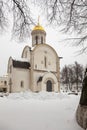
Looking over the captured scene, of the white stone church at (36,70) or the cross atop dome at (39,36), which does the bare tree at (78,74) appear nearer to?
the white stone church at (36,70)

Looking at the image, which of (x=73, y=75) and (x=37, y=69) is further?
(x=73, y=75)

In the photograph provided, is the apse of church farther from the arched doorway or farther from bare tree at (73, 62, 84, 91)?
bare tree at (73, 62, 84, 91)

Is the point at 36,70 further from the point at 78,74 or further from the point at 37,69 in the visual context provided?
the point at 78,74

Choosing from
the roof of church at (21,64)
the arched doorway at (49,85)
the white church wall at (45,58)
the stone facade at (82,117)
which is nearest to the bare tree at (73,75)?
the white church wall at (45,58)

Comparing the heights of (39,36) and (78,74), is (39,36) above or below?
above

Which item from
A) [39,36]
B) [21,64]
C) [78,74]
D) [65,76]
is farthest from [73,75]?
[21,64]

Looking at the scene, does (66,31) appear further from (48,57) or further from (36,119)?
(48,57)

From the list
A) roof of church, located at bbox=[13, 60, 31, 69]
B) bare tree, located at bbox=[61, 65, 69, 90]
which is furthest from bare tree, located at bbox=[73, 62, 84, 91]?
roof of church, located at bbox=[13, 60, 31, 69]

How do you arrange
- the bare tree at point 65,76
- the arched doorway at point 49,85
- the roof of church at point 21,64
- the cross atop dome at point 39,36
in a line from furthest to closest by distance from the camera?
the bare tree at point 65,76 < the cross atop dome at point 39,36 < the arched doorway at point 49,85 < the roof of church at point 21,64

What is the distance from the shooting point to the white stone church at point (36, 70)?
3628 centimetres

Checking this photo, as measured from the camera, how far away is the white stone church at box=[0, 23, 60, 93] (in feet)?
119

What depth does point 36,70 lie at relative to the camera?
37.9 m

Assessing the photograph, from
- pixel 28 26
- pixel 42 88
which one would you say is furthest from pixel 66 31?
pixel 42 88

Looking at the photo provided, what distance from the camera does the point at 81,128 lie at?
21.5 ft
